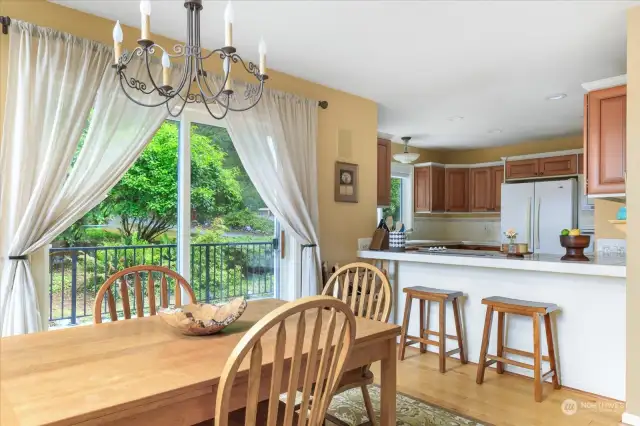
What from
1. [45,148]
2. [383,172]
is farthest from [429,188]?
[45,148]

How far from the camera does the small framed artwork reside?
12.7ft

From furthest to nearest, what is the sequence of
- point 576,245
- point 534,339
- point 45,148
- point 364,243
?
1. point 364,243
2. point 576,245
3. point 534,339
4. point 45,148

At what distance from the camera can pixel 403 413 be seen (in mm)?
2477

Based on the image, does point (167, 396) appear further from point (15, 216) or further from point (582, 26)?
point (582, 26)

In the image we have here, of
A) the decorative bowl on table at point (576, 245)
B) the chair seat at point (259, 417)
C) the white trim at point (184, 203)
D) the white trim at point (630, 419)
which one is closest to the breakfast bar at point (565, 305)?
the decorative bowl on table at point (576, 245)

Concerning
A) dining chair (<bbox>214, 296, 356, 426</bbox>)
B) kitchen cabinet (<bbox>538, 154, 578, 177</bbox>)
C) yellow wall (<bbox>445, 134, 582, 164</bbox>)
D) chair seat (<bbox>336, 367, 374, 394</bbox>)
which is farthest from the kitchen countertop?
yellow wall (<bbox>445, 134, 582, 164</bbox>)

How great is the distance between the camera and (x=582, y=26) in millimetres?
2531

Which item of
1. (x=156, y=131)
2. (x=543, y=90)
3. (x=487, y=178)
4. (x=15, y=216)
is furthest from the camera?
(x=487, y=178)

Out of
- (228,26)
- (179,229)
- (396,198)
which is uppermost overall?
(228,26)

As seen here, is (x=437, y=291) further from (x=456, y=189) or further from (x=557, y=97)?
(x=456, y=189)

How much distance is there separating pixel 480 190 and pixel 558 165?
49.0 inches

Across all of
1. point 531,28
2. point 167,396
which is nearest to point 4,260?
point 167,396

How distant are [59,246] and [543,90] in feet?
13.2

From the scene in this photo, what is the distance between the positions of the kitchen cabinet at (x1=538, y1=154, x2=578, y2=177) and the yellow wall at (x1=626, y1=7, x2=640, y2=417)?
355cm
